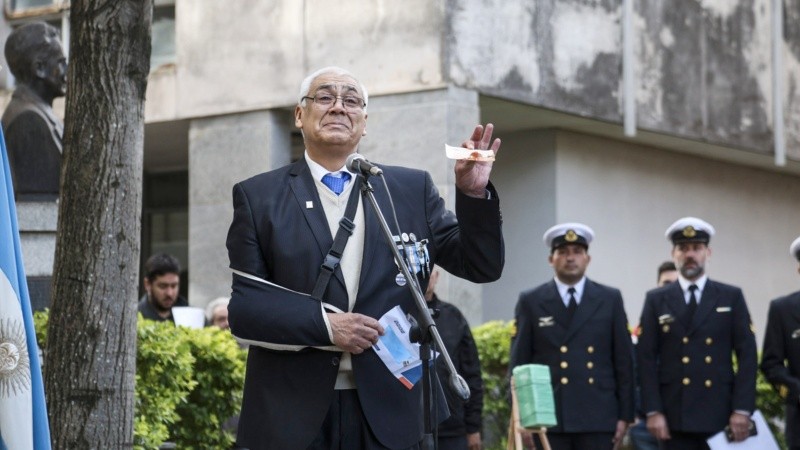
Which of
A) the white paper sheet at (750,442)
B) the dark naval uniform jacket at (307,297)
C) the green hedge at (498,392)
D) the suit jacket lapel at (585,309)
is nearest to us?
the dark naval uniform jacket at (307,297)

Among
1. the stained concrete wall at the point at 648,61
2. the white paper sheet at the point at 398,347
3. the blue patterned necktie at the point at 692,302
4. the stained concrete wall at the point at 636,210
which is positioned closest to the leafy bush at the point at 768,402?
the blue patterned necktie at the point at 692,302

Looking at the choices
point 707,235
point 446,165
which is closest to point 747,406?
point 707,235

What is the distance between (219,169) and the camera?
17.0 meters

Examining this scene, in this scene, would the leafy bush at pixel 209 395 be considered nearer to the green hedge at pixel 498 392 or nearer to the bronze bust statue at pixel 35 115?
the bronze bust statue at pixel 35 115

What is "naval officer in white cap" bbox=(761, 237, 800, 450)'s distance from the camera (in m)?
12.0

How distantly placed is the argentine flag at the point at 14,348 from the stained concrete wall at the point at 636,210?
1363 centimetres

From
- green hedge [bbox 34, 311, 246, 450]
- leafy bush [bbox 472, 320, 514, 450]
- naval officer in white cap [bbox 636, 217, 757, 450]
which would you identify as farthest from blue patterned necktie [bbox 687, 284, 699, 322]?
green hedge [bbox 34, 311, 246, 450]

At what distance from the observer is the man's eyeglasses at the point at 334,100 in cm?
584

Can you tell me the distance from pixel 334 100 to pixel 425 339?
104 centimetres

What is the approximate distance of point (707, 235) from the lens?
1194cm

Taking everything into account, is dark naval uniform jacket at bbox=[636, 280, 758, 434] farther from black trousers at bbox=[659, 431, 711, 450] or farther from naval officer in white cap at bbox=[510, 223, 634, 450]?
naval officer in white cap at bbox=[510, 223, 634, 450]

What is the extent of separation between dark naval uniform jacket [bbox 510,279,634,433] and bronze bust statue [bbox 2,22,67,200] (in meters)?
3.58

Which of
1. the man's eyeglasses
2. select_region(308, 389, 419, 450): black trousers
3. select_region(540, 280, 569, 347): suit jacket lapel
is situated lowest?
select_region(308, 389, 419, 450): black trousers

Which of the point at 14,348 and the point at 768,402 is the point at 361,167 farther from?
the point at 768,402
